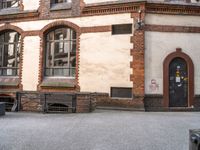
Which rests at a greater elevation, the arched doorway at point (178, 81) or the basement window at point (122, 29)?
the basement window at point (122, 29)

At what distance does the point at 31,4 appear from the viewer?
15.6 m

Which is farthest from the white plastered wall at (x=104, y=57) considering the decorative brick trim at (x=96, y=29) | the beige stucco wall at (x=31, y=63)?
the beige stucco wall at (x=31, y=63)

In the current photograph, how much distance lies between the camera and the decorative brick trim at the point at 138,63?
514 inches

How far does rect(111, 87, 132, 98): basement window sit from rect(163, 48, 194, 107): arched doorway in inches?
71.7

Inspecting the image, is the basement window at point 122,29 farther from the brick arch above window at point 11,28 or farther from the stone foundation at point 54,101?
the brick arch above window at point 11,28

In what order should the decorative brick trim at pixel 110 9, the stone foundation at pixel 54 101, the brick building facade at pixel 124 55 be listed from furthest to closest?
1. the decorative brick trim at pixel 110 9
2. the brick building facade at pixel 124 55
3. the stone foundation at pixel 54 101

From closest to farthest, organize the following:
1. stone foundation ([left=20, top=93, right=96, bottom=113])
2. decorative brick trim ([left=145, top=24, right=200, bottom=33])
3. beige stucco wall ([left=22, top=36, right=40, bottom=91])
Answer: stone foundation ([left=20, top=93, right=96, bottom=113]) → decorative brick trim ([left=145, top=24, right=200, bottom=33]) → beige stucco wall ([left=22, top=36, right=40, bottom=91])

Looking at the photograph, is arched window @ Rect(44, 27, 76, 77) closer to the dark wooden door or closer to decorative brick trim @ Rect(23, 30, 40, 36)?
decorative brick trim @ Rect(23, 30, 40, 36)

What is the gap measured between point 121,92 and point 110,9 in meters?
4.45

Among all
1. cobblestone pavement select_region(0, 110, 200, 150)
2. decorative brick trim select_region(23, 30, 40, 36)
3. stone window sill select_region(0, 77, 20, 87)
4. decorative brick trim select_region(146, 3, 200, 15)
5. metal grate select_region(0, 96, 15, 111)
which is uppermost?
decorative brick trim select_region(146, 3, 200, 15)

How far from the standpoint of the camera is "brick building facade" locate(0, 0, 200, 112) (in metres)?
13.2

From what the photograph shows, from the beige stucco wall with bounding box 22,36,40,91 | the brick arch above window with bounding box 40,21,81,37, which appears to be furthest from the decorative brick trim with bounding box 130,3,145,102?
the beige stucco wall with bounding box 22,36,40,91

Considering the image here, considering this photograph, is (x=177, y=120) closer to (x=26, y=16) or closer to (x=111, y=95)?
(x=111, y=95)

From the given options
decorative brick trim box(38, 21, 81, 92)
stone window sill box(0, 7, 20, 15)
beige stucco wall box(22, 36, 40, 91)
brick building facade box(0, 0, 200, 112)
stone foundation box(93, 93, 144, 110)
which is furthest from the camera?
stone window sill box(0, 7, 20, 15)
